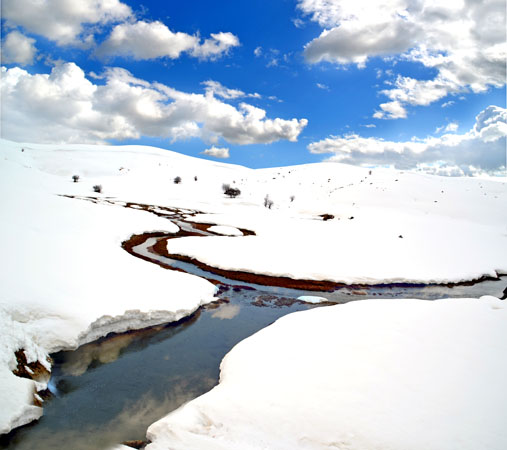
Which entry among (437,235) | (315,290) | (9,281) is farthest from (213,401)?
(437,235)

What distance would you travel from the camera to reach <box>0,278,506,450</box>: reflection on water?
307 inches

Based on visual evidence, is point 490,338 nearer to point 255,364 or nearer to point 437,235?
point 255,364

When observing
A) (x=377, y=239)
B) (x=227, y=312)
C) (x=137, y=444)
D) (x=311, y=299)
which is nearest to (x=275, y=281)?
(x=311, y=299)

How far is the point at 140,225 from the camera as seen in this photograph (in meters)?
34.0

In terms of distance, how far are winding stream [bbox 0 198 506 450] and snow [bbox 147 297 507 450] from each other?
3.14 ft

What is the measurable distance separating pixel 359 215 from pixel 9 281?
155ft

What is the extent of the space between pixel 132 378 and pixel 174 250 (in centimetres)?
1700

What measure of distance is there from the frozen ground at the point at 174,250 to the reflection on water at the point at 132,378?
674mm

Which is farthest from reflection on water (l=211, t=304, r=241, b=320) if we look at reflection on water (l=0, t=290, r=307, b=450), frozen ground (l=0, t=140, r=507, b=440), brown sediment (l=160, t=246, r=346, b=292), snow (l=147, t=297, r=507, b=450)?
brown sediment (l=160, t=246, r=346, b=292)

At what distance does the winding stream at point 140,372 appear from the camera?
7852mm

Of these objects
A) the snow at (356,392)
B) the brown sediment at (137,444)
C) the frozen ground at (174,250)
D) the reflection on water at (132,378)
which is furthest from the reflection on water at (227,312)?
the brown sediment at (137,444)

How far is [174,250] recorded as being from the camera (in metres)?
26.8

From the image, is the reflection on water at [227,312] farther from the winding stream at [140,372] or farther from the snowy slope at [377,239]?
the snowy slope at [377,239]

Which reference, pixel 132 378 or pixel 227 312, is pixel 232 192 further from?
pixel 132 378
